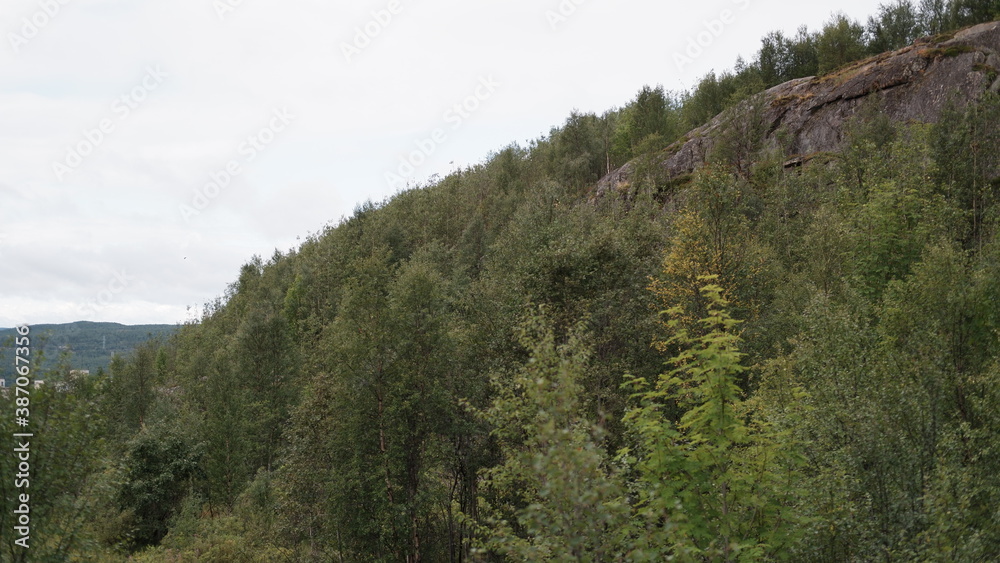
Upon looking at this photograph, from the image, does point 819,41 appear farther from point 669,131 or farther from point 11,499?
point 11,499

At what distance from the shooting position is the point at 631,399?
27.8m

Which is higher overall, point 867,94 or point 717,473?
point 867,94

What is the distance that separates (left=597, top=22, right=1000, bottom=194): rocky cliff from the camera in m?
60.2

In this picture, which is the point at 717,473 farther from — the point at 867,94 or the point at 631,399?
the point at 867,94

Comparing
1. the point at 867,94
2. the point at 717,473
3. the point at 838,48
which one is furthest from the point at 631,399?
the point at 838,48

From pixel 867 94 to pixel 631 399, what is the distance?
60629 millimetres

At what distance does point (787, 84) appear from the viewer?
80188mm

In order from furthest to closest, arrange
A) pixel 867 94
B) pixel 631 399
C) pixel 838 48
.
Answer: pixel 838 48 < pixel 867 94 < pixel 631 399

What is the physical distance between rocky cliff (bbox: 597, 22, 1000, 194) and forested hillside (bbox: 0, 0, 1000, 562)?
1.01 meters

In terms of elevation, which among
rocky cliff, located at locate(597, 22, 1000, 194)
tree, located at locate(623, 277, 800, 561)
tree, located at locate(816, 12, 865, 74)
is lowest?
tree, located at locate(623, 277, 800, 561)

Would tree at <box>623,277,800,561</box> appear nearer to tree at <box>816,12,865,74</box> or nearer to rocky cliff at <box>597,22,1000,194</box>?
rocky cliff at <box>597,22,1000,194</box>

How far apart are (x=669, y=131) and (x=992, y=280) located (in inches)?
2916

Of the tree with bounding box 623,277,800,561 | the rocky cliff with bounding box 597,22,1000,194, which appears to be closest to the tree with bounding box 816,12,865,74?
the rocky cliff with bounding box 597,22,1000,194

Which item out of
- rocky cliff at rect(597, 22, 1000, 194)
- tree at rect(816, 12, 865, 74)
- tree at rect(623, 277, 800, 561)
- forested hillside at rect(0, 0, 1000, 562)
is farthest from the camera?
tree at rect(816, 12, 865, 74)
